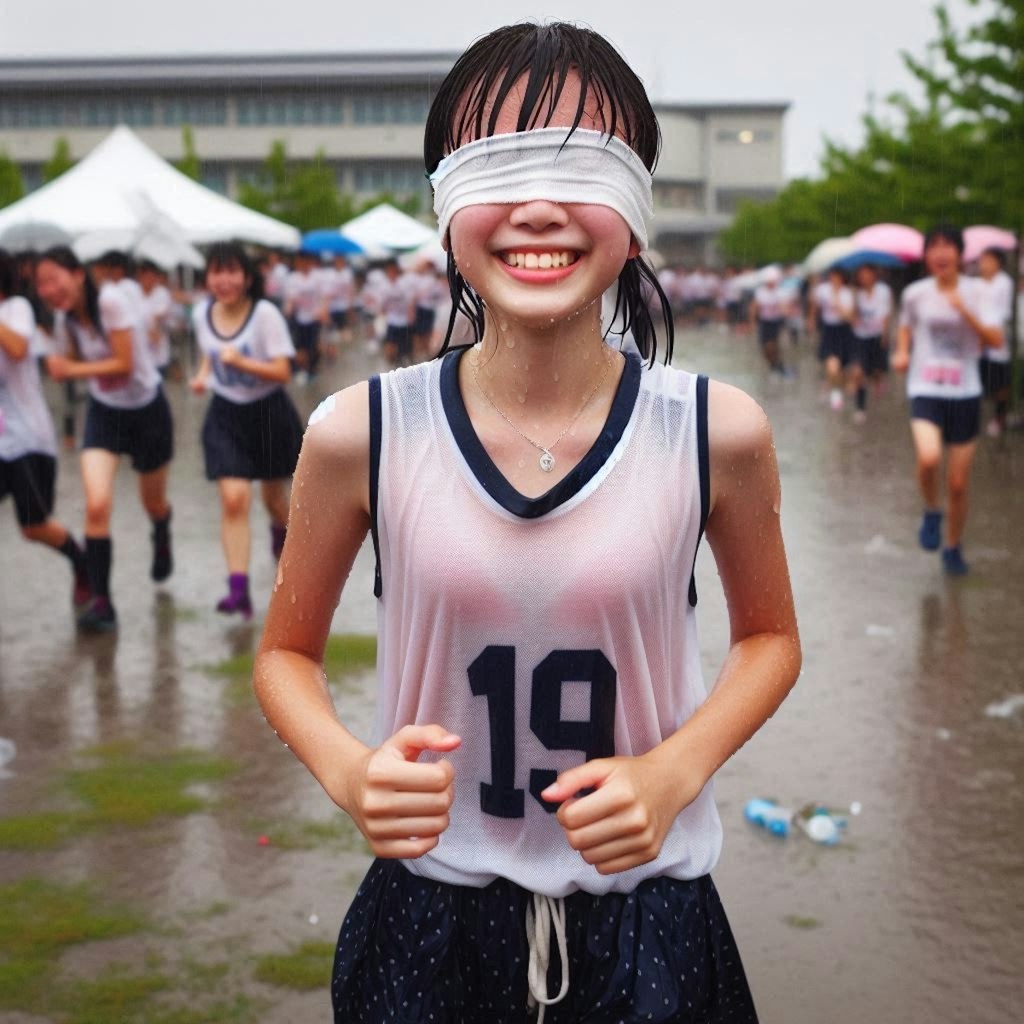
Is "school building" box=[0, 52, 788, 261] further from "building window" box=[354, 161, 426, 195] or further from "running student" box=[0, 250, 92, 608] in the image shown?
"running student" box=[0, 250, 92, 608]

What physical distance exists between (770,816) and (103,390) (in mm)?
4310

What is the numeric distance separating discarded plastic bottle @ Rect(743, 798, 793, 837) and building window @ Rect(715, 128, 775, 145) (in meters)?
96.1

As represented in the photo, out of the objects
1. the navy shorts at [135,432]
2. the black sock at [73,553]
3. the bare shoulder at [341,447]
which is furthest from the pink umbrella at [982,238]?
the bare shoulder at [341,447]

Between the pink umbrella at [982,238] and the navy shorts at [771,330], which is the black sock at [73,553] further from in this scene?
the navy shorts at [771,330]

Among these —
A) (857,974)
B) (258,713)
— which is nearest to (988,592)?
(258,713)

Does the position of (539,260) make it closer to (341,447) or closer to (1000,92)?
(341,447)

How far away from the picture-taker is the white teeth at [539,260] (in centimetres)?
188

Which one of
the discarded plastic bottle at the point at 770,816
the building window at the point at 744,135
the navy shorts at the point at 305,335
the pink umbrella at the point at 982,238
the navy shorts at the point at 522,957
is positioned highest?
the building window at the point at 744,135

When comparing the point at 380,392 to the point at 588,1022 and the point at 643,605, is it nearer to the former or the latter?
the point at 643,605

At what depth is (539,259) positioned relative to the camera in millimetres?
1876

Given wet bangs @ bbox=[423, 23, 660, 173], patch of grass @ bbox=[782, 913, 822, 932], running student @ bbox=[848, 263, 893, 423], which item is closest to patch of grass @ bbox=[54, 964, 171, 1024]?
patch of grass @ bbox=[782, 913, 822, 932]

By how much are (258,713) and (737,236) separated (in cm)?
7502

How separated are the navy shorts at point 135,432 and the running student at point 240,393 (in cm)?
26

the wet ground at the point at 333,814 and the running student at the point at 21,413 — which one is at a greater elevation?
the running student at the point at 21,413
